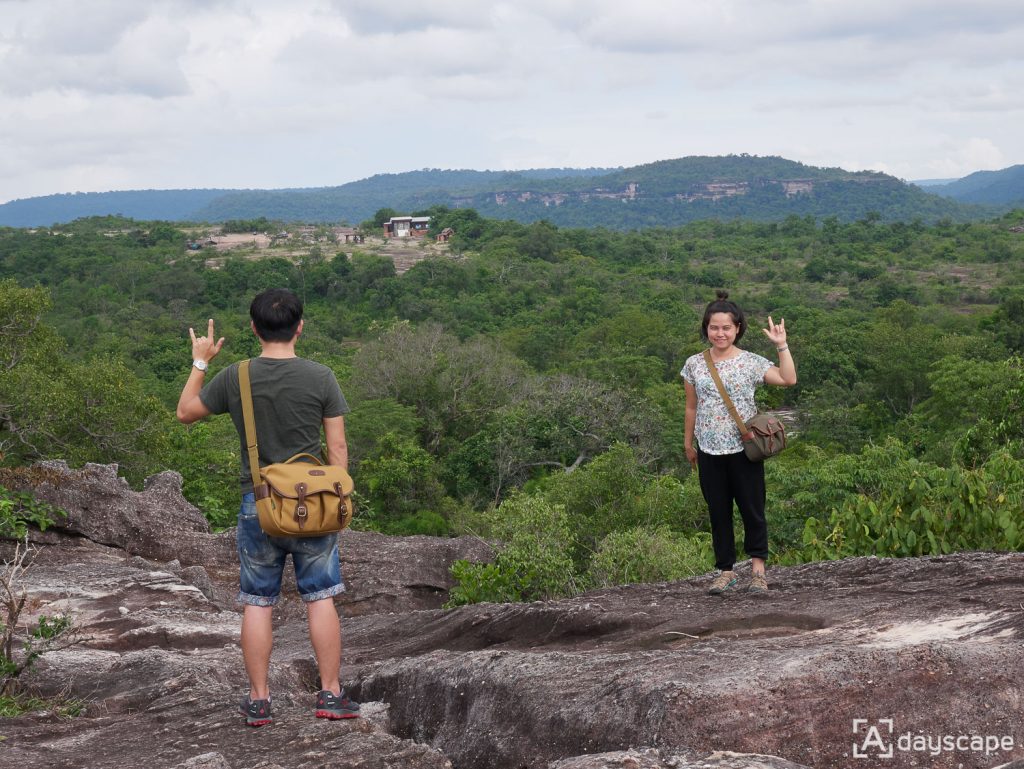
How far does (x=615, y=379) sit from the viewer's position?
118ft

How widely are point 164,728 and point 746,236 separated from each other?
110 meters

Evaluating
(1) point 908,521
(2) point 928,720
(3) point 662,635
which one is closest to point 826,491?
(1) point 908,521

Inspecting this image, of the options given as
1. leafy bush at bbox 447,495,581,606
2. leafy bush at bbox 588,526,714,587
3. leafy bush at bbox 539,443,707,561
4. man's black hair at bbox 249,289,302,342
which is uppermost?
man's black hair at bbox 249,289,302,342

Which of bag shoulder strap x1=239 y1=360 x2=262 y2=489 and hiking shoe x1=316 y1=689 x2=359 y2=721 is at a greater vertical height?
bag shoulder strap x1=239 y1=360 x2=262 y2=489

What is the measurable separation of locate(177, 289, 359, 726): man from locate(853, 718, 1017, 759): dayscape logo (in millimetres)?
1848

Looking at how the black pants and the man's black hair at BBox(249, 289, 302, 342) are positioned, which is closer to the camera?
the man's black hair at BBox(249, 289, 302, 342)

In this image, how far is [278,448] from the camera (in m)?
3.90

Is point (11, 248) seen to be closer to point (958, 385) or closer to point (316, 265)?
point (316, 265)

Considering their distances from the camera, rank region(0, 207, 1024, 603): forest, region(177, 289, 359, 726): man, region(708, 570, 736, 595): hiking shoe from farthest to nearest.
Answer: region(0, 207, 1024, 603): forest, region(708, 570, 736, 595): hiking shoe, region(177, 289, 359, 726): man

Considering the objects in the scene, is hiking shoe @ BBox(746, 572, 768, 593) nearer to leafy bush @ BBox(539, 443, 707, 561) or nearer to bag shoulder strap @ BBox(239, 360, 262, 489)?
bag shoulder strap @ BBox(239, 360, 262, 489)

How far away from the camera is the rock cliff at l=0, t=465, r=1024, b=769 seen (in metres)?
3.47

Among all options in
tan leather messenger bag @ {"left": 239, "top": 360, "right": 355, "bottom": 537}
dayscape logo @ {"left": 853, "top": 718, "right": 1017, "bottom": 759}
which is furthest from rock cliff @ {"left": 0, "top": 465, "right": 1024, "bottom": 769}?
tan leather messenger bag @ {"left": 239, "top": 360, "right": 355, "bottom": 537}

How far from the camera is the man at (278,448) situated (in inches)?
153

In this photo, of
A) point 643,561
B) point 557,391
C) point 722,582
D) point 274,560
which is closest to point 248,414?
point 274,560
